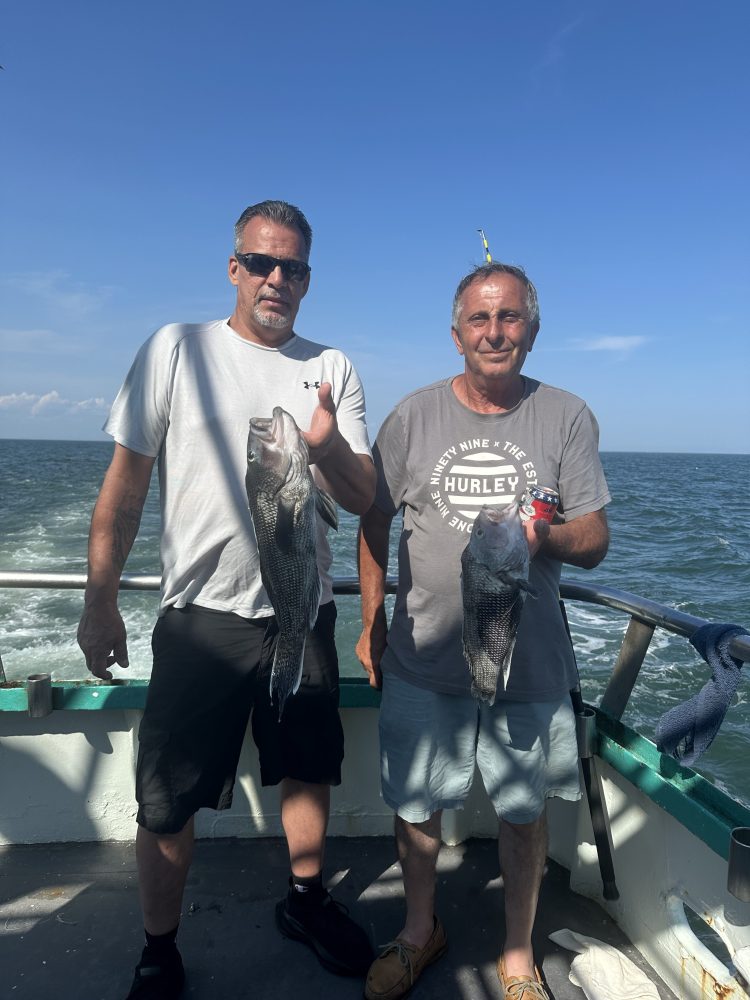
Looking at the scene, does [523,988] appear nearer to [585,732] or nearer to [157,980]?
[585,732]

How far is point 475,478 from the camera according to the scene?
2.50 meters

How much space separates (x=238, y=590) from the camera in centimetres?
246

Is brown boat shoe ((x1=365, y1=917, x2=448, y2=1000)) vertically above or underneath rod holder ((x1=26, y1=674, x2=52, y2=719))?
underneath

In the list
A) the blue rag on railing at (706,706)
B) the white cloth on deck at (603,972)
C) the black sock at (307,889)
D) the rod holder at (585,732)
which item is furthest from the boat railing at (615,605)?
the black sock at (307,889)

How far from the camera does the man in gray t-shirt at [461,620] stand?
8.07 feet

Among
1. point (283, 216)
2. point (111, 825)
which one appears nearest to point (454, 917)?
point (111, 825)

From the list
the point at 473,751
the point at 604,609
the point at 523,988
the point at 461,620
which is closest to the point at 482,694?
the point at 461,620

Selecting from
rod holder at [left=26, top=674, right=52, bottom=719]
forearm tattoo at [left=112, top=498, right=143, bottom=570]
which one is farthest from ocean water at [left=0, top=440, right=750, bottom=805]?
forearm tattoo at [left=112, top=498, right=143, bottom=570]

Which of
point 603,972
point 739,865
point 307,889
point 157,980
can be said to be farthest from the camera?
point 307,889

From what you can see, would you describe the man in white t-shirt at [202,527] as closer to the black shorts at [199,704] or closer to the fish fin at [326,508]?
the black shorts at [199,704]

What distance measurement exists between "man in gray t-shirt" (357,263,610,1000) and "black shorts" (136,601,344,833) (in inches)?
18.0

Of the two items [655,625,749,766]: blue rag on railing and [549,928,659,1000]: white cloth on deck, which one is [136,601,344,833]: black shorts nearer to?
[655,625,749,766]: blue rag on railing

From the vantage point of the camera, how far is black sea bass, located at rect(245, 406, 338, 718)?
6.74 feet

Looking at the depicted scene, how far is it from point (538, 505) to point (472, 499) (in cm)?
30
